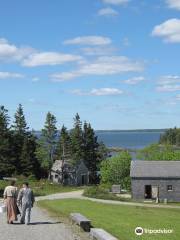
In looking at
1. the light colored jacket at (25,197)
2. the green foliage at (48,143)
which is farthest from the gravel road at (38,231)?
the green foliage at (48,143)

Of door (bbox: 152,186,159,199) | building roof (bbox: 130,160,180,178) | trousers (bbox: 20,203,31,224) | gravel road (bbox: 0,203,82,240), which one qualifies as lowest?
door (bbox: 152,186,159,199)

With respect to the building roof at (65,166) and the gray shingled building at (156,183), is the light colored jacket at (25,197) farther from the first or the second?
the building roof at (65,166)

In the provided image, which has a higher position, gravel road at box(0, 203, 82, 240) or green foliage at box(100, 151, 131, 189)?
green foliage at box(100, 151, 131, 189)

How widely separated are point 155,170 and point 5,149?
24.8m

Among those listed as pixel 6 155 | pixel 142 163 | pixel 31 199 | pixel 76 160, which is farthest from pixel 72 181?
pixel 31 199

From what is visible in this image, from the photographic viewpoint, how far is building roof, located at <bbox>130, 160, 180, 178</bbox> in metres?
71.4

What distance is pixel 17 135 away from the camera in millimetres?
98875

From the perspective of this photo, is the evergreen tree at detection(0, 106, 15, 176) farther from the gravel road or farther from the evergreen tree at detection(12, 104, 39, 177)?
the gravel road

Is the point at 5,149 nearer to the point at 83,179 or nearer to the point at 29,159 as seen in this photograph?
the point at 29,159

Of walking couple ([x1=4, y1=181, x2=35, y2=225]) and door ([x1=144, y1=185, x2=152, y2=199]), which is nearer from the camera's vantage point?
walking couple ([x1=4, y1=181, x2=35, y2=225])

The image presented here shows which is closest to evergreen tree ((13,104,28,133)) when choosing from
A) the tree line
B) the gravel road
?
the tree line

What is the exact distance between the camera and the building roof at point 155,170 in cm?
7144

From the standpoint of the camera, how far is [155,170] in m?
72.2

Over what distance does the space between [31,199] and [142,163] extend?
53422 mm
